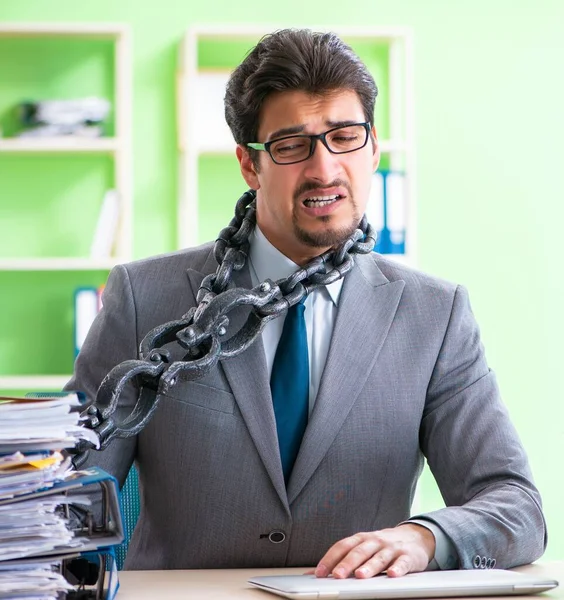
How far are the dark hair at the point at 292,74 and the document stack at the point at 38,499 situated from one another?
86cm

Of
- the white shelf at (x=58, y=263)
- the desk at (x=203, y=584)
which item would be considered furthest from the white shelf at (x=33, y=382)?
the desk at (x=203, y=584)

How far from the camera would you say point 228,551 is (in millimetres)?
1841

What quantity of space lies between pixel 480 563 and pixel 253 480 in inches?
17.5

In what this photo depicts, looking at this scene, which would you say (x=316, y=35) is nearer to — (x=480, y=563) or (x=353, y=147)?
(x=353, y=147)

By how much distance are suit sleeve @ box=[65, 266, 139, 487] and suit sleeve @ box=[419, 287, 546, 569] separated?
57 centimetres

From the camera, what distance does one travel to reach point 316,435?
183 cm

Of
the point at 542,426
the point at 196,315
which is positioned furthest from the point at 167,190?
the point at 196,315

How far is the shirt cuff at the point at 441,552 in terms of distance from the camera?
5.07 feet

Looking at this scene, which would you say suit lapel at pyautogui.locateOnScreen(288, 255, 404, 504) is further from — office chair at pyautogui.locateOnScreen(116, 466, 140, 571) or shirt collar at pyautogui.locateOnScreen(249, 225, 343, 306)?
office chair at pyautogui.locateOnScreen(116, 466, 140, 571)

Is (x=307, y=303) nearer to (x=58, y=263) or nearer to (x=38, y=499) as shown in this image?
(x=38, y=499)

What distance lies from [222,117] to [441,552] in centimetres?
265

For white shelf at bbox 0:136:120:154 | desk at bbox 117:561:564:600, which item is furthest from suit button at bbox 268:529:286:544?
white shelf at bbox 0:136:120:154

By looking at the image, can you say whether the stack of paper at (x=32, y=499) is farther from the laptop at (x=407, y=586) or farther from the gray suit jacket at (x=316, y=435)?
the gray suit jacket at (x=316, y=435)

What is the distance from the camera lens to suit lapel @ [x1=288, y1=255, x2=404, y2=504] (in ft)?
5.98
